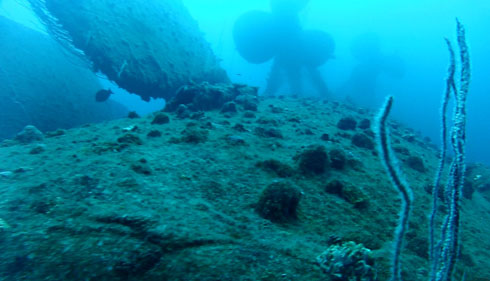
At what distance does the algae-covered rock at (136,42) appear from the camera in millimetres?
13320

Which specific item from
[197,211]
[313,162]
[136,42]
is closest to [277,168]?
[313,162]

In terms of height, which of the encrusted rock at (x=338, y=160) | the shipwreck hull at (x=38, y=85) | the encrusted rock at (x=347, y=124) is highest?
the encrusted rock at (x=347, y=124)

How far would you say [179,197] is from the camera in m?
4.67

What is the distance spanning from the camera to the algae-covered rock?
43.7 ft

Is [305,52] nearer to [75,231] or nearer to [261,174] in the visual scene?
[261,174]

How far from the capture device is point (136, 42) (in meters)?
14.5

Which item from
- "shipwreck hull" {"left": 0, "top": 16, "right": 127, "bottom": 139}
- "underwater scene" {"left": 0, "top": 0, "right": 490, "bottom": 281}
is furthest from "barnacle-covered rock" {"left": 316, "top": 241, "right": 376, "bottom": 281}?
"shipwreck hull" {"left": 0, "top": 16, "right": 127, "bottom": 139}

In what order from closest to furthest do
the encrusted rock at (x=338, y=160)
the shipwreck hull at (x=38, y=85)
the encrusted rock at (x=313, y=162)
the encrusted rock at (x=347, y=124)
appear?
1. the encrusted rock at (x=313, y=162)
2. the encrusted rock at (x=338, y=160)
3. the encrusted rock at (x=347, y=124)
4. the shipwreck hull at (x=38, y=85)

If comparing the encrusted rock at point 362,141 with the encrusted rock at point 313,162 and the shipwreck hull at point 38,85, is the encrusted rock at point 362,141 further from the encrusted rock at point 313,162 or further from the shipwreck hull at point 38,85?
the shipwreck hull at point 38,85

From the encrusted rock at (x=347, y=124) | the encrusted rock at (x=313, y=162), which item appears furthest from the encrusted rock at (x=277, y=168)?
the encrusted rock at (x=347, y=124)

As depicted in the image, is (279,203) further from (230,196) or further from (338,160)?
(338,160)

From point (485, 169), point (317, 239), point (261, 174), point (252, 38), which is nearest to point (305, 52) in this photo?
point (252, 38)

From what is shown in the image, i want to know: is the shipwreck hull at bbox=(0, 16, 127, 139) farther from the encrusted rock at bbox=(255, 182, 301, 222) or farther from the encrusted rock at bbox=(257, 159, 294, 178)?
the encrusted rock at bbox=(255, 182, 301, 222)

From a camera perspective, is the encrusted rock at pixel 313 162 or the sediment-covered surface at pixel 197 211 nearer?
the sediment-covered surface at pixel 197 211
